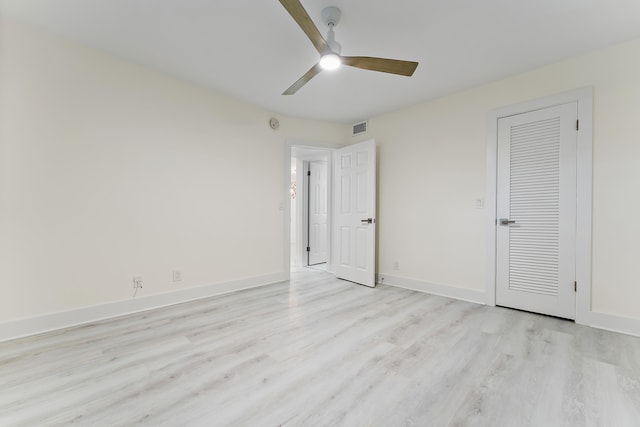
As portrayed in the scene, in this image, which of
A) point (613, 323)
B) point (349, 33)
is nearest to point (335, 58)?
point (349, 33)

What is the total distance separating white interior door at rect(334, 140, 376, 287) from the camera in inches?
154

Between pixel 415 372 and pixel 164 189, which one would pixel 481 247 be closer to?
pixel 415 372

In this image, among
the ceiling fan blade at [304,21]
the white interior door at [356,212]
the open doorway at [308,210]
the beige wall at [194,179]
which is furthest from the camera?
the open doorway at [308,210]

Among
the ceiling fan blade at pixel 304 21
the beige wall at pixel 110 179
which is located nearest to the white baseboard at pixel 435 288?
the beige wall at pixel 110 179

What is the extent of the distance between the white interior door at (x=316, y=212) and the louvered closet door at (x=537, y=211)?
325 centimetres

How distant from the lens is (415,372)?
181cm

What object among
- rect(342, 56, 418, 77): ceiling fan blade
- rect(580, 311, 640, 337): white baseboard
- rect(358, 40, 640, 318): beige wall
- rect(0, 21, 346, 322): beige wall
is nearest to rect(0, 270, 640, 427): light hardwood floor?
rect(580, 311, 640, 337): white baseboard

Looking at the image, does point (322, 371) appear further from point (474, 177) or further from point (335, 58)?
point (474, 177)

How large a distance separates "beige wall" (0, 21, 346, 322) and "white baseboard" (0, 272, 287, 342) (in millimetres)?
63

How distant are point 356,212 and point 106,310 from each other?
3.14m

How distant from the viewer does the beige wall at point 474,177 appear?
2.39 meters

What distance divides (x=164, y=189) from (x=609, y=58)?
4479 mm

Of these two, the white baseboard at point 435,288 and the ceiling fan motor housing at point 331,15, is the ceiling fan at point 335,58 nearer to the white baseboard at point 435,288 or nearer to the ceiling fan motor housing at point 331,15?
the ceiling fan motor housing at point 331,15

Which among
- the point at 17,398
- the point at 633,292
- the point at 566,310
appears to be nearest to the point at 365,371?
the point at 17,398
